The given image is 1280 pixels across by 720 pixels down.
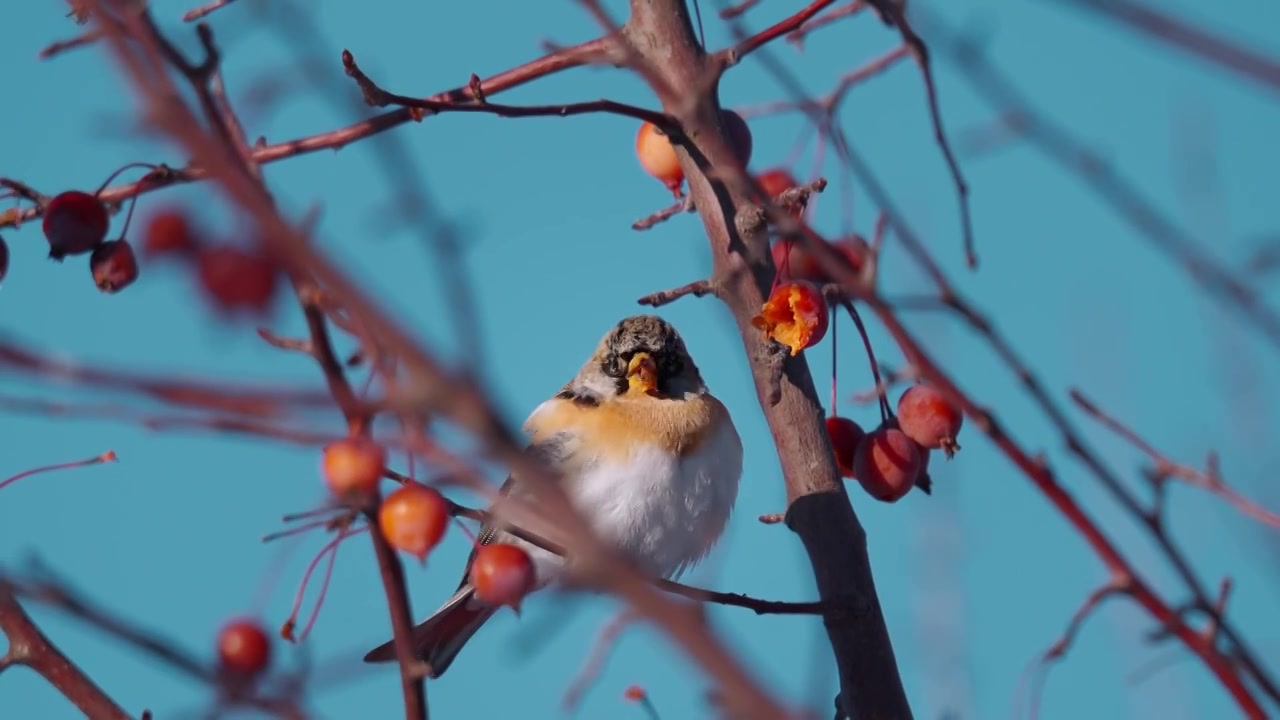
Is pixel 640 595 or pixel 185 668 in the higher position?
pixel 185 668

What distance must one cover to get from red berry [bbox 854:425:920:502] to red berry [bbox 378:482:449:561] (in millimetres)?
973

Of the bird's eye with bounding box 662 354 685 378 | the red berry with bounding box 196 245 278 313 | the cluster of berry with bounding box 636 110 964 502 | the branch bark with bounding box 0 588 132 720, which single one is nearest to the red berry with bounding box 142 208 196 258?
the red berry with bounding box 196 245 278 313

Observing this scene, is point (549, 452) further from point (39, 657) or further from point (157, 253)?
point (157, 253)

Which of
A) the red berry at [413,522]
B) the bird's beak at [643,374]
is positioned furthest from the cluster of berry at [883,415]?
the bird's beak at [643,374]

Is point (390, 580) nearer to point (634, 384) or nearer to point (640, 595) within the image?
point (640, 595)

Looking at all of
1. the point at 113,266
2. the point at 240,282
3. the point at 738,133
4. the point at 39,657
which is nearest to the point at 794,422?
the point at 738,133

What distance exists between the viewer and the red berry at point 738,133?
2537 mm

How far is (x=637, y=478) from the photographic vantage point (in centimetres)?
345

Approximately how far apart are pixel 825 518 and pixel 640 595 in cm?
168

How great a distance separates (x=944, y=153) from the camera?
1.82 meters

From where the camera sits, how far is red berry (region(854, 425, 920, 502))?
90.8 inches

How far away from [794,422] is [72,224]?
126 centimetres

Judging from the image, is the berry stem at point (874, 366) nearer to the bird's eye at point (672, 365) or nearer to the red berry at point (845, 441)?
the red berry at point (845, 441)

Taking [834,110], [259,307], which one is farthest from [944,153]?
[259,307]
